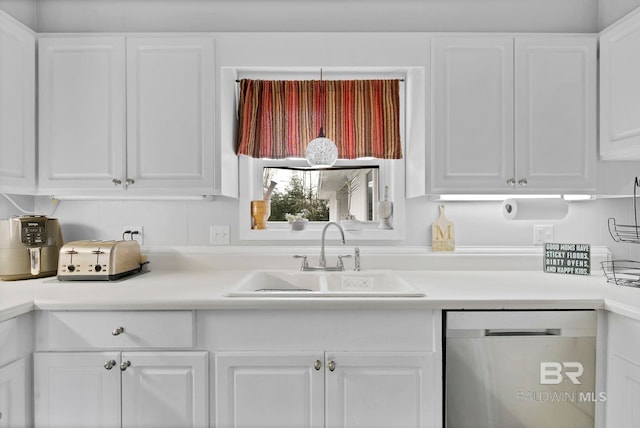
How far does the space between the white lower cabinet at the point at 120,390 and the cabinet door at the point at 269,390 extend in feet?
0.27

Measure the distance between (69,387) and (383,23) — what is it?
2.21 m

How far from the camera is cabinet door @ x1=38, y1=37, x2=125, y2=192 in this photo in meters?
1.84

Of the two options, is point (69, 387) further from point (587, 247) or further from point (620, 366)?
point (587, 247)

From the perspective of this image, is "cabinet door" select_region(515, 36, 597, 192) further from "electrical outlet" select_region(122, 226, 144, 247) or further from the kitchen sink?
"electrical outlet" select_region(122, 226, 144, 247)

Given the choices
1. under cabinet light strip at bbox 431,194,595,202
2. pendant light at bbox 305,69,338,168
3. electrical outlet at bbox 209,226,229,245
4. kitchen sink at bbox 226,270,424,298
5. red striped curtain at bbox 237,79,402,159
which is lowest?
kitchen sink at bbox 226,270,424,298

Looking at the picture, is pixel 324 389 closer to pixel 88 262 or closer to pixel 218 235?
pixel 218 235

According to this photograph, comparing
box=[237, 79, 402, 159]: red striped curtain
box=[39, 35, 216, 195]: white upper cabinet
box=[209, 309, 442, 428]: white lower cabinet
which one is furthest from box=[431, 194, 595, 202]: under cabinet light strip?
box=[39, 35, 216, 195]: white upper cabinet

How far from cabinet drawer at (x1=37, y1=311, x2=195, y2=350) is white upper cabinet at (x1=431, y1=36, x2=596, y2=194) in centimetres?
133

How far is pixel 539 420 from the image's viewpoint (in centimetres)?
144

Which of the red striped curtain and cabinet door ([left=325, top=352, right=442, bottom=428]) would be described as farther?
the red striped curtain

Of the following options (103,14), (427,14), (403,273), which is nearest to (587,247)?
(403,273)

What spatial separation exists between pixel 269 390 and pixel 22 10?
2289 mm

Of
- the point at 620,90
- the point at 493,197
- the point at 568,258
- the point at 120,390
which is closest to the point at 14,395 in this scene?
the point at 120,390

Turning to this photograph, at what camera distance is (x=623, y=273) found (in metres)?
1.88
